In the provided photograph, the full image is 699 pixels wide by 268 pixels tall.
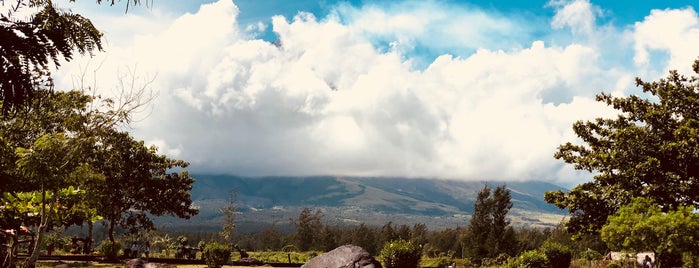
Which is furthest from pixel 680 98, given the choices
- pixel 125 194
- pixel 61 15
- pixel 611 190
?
pixel 125 194

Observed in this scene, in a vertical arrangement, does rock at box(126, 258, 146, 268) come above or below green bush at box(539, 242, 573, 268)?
above

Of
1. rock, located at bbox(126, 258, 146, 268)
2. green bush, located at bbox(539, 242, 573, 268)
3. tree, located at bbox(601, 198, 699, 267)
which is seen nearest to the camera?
tree, located at bbox(601, 198, 699, 267)

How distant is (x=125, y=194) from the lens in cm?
4294

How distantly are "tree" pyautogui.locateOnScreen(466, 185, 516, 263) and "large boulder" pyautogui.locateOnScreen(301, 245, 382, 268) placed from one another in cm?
2723

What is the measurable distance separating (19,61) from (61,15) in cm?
96

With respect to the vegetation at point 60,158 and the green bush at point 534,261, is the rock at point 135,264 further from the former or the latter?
the green bush at point 534,261

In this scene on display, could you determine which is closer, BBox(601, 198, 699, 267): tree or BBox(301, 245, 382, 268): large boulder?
BBox(601, 198, 699, 267): tree

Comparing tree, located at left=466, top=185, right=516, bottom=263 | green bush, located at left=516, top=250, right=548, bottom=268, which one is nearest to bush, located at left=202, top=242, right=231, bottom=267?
green bush, located at left=516, top=250, right=548, bottom=268

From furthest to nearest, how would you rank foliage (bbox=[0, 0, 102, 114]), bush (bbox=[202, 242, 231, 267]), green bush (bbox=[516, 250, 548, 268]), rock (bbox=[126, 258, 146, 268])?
green bush (bbox=[516, 250, 548, 268]), bush (bbox=[202, 242, 231, 267]), rock (bbox=[126, 258, 146, 268]), foliage (bbox=[0, 0, 102, 114])

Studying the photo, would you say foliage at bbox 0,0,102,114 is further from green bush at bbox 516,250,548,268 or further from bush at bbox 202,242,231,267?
green bush at bbox 516,250,548,268

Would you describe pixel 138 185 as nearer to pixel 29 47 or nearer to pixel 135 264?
pixel 135 264

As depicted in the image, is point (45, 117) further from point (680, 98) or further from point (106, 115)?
point (680, 98)

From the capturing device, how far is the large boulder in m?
24.8

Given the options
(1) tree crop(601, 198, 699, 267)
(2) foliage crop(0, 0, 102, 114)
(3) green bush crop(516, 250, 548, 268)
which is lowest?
(3) green bush crop(516, 250, 548, 268)
